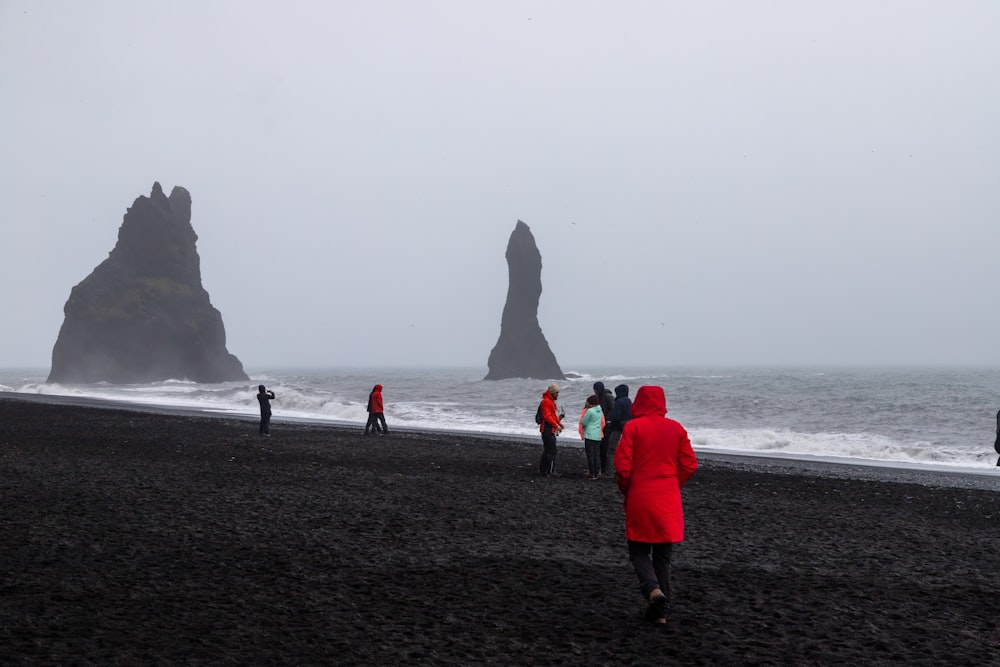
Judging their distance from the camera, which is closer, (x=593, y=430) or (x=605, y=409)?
(x=593, y=430)

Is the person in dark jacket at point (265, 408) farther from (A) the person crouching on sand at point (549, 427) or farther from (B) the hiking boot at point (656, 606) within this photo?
(B) the hiking boot at point (656, 606)

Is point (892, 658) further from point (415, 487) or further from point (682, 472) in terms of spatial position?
point (415, 487)

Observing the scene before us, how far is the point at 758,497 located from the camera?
1459cm

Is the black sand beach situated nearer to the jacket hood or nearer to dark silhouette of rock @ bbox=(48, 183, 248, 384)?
the jacket hood

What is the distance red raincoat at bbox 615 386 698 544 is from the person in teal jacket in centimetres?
899

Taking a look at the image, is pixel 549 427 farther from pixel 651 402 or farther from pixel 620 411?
pixel 651 402

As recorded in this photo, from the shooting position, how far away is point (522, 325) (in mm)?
153000

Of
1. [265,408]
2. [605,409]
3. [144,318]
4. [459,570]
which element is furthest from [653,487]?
[144,318]

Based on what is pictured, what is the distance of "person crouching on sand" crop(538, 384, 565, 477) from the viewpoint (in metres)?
16.3

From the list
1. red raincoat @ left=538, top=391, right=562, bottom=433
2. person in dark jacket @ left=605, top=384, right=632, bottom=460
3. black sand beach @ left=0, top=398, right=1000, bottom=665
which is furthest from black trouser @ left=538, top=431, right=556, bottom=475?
person in dark jacket @ left=605, top=384, right=632, bottom=460

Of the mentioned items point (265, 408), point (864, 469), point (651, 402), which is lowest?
point (864, 469)

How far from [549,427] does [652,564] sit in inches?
370

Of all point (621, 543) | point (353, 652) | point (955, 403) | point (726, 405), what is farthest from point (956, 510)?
point (955, 403)

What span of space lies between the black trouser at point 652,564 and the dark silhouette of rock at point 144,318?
123290mm
